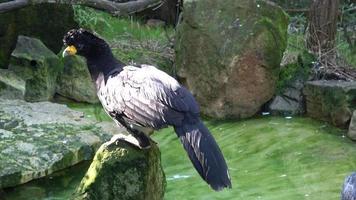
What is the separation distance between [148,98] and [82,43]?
27.8 inches

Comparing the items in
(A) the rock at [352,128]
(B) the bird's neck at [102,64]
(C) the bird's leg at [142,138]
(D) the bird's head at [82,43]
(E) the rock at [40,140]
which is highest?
(D) the bird's head at [82,43]

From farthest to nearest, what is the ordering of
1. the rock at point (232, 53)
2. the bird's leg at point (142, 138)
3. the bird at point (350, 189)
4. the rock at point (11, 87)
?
1. the rock at point (232, 53)
2. the rock at point (11, 87)
3. the bird's leg at point (142, 138)
4. the bird at point (350, 189)

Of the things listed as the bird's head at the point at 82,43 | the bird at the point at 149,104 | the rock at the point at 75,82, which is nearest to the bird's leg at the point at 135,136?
the bird at the point at 149,104

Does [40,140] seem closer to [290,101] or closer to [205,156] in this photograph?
[205,156]

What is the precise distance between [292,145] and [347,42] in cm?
415

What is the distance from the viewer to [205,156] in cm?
349

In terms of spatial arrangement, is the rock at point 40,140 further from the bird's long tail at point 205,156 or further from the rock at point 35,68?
the bird's long tail at point 205,156

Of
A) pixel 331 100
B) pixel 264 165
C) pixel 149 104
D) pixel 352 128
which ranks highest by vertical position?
pixel 149 104

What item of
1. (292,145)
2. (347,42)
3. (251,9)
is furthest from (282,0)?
Answer: (292,145)

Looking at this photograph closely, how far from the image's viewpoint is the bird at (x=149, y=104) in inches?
138

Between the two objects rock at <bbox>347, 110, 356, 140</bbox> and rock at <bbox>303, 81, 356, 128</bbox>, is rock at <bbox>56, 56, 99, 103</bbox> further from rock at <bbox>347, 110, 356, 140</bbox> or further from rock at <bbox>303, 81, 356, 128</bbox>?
rock at <bbox>347, 110, 356, 140</bbox>

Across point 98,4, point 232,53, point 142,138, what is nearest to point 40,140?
point 142,138

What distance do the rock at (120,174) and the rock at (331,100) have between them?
262cm

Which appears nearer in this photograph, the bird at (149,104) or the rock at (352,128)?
the bird at (149,104)
